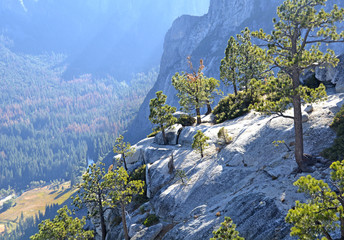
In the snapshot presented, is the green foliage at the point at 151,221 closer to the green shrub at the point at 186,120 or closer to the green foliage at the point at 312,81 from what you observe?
the green shrub at the point at 186,120

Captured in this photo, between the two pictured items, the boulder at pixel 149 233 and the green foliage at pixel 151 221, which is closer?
the boulder at pixel 149 233

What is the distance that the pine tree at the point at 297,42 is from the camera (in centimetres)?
1717

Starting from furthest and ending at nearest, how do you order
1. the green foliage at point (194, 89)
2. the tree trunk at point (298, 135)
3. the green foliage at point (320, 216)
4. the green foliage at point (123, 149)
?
the green foliage at point (194, 89) → the green foliage at point (123, 149) → the tree trunk at point (298, 135) → the green foliage at point (320, 216)

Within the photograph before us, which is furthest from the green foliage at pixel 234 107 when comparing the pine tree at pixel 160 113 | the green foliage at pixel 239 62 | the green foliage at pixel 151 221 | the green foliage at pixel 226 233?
the green foliage at pixel 226 233

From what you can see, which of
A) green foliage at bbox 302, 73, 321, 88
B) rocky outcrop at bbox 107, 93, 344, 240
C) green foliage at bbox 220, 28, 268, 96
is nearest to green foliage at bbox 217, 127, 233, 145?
rocky outcrop at bbox 107, 93, 344, 240

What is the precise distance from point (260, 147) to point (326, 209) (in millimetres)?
14973

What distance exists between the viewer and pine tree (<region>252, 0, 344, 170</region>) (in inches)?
676

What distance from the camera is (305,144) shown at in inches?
846

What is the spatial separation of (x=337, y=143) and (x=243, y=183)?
337 inches

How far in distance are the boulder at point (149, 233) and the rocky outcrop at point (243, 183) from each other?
0.12 metres

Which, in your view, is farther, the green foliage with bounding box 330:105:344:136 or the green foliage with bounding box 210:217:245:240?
the green foliage with bounding box 330:105:344:136

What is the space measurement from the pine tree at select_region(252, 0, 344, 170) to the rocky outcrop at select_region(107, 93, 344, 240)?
10.0 ft

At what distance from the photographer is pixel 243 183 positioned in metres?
22.3

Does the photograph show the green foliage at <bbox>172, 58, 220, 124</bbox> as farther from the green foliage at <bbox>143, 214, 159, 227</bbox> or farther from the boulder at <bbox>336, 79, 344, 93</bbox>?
the green foliage at <bbox>143, 214, 159, 227</bbox>
